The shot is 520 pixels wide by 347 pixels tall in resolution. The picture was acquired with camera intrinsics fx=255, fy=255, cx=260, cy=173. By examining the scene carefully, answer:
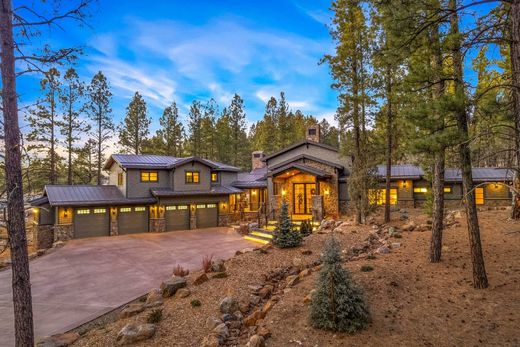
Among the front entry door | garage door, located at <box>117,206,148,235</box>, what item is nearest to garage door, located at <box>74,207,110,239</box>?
garage door, located at <box>117,206,148,235</box>

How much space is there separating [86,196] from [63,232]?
110 inches

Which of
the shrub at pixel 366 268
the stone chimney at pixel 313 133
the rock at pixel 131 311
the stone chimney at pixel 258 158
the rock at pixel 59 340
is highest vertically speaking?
the stone chimney at pixel 313 133

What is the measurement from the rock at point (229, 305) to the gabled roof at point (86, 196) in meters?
15.9

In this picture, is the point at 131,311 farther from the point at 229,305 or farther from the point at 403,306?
the point at 403,306

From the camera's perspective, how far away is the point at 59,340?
5816mm

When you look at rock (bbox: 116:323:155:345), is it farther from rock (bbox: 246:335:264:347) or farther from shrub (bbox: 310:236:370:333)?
shrub (bbox: 310:236:370:333)

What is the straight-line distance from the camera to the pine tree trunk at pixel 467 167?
256 inches

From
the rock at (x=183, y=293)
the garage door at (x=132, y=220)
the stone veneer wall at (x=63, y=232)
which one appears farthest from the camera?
the garage door at (x=132, y=220)

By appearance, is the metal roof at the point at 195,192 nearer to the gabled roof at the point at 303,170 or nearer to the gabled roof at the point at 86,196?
the gabled roof at the point at 86,196

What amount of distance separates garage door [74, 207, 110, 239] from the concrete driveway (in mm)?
1072

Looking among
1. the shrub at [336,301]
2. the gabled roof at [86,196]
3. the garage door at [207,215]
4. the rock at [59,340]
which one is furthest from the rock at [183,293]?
the garage door at [207,215]

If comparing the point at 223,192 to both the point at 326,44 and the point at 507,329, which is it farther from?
the point at 507,329

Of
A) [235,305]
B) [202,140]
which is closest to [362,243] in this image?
[235,305]

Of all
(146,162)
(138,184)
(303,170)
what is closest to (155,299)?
(303,170)
